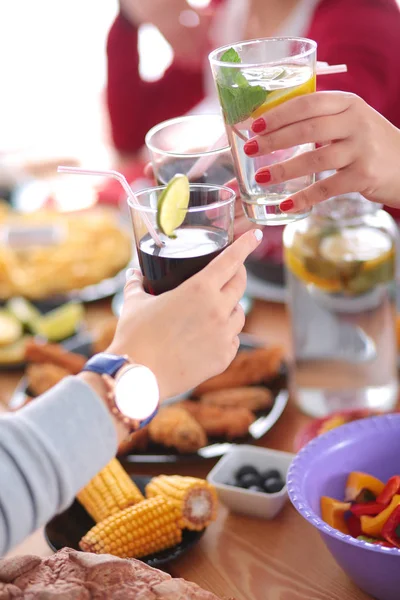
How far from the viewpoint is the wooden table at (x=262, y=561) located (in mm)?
1009

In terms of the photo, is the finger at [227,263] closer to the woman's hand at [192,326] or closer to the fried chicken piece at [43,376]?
the woman's hand at [192,326]

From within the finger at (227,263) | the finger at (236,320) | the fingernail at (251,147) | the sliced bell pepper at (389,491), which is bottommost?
the sliced bell pepper at (389,491)

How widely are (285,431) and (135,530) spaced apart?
42 cm

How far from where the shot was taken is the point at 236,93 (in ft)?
2.97

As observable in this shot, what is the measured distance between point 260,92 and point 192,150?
0.24 metres

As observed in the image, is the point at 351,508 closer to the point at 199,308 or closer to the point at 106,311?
the point at 199,308

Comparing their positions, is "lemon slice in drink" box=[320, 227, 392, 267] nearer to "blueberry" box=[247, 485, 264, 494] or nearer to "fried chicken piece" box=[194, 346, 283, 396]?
"fried chicken piece" box=[194, 346, 283, 396]

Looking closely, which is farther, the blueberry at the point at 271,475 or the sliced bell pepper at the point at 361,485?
the blueberry at the point at 271,475

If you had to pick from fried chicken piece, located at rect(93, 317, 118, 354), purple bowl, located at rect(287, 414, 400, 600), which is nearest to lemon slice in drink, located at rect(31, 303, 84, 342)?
fried chicken piece, located at rect(93, 317, 118, 354)

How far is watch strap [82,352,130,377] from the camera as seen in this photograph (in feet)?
2.94

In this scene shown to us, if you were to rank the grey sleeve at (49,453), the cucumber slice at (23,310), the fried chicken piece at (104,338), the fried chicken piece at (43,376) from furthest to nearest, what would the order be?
the cucumber slice at (23,310) < the fried chicken piece at (104,338) < the fried chicken piece at (43,376) < the grey sleeve at (49,453)

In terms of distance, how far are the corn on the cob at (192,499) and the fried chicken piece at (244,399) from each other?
12.9 inches

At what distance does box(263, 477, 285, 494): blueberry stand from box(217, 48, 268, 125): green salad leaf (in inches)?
20.6

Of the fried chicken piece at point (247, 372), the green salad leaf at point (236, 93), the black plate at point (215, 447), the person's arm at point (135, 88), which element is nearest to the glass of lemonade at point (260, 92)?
the green salad leaf at point (236, 93)
